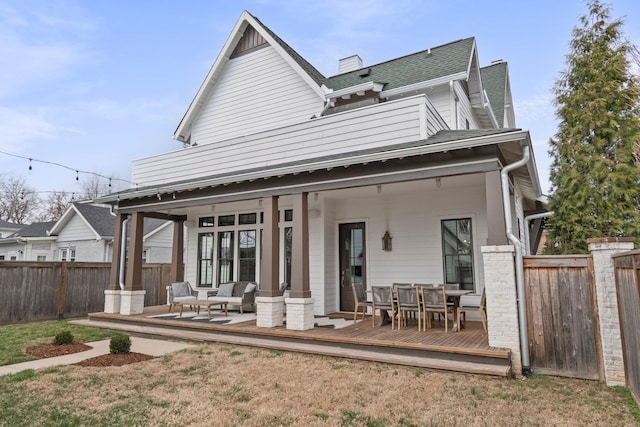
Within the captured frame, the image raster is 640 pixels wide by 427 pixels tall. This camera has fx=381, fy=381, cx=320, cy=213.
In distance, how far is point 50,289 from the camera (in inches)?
418

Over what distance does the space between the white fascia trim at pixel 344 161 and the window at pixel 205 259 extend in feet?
8.65

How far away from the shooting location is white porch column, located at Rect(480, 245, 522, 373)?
4.93 meters

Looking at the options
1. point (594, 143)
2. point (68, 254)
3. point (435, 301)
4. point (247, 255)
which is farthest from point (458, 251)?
point (68, 254)

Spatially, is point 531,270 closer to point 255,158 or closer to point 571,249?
point 571,249

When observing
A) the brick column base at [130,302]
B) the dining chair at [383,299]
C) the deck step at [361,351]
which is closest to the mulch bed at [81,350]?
the deck step at [361,351]

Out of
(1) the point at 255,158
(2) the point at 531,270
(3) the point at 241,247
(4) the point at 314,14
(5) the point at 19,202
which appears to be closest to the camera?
(2) the point at 531,270

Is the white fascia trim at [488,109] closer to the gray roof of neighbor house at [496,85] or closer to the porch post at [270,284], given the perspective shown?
the gray roof of neighbor house at [496,85]

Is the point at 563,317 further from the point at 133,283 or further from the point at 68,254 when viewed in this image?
the point at 68,254

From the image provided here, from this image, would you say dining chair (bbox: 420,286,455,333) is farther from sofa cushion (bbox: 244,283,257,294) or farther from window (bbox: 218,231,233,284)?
window (bbox: 218,231,233,284)

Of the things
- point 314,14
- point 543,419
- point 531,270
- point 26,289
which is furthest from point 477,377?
point 314,14

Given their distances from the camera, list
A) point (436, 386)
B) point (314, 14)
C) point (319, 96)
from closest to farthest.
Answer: point (436, 386)
point (319, 96)
point (314, 14)

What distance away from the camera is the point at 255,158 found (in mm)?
8883

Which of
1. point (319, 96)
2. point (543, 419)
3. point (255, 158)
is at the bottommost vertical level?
point (543, 419)

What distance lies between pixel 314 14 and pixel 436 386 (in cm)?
1397
